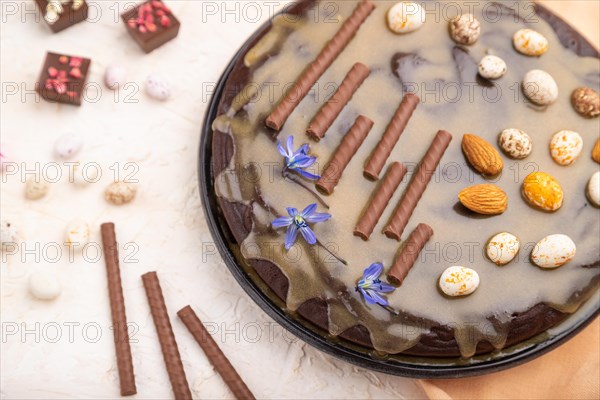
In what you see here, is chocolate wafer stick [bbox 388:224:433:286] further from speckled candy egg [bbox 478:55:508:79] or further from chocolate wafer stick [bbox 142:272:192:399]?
chocolate wafer stick [bbox 142:272:192:399]

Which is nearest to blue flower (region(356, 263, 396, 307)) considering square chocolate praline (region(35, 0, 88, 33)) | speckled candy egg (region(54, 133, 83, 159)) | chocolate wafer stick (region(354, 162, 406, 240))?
chocolate wafer stick (region(354, 162, 406, 240))

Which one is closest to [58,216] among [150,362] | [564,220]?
[150,362]

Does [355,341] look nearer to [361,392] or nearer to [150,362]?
[361,392]

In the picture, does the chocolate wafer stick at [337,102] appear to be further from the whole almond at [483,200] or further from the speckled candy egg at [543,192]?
the speckled candy egg at [543,192]

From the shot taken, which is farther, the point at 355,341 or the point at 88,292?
the point at 88,292

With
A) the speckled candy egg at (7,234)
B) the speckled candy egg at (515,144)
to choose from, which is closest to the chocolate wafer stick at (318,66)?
the speckled candy egg at (515,144)

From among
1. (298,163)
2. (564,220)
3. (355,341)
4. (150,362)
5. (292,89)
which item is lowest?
(150,362)
